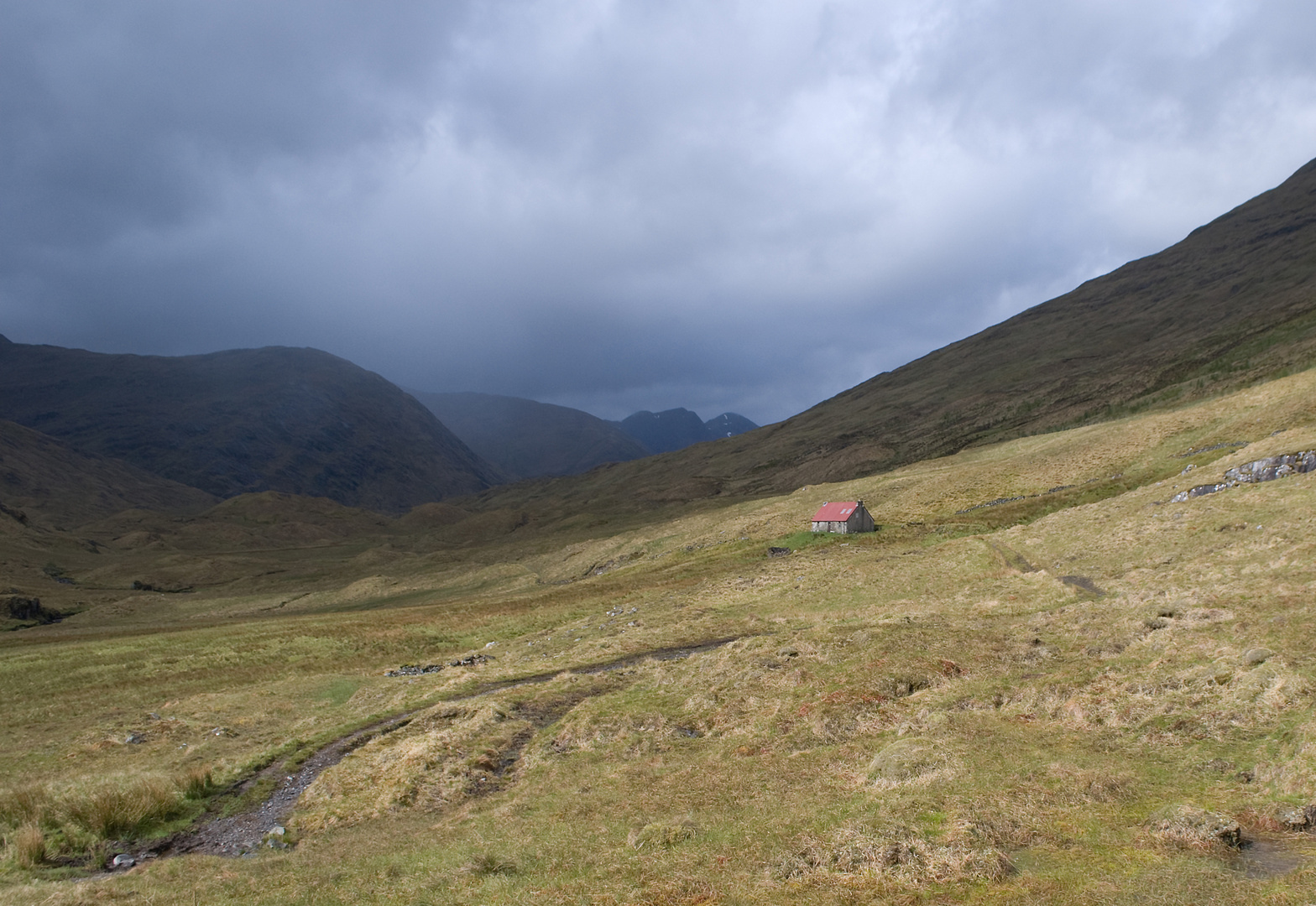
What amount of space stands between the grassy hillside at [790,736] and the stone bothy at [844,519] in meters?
11.4

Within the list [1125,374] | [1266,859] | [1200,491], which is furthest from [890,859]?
[1125,374]

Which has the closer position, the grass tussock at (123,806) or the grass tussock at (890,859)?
the grass tussock at (890,859)

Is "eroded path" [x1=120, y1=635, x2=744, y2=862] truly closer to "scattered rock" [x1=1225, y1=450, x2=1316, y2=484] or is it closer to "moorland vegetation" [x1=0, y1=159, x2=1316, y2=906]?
"moorland vegetation" [x1=0, y1=159, x2=1316, y2=906]

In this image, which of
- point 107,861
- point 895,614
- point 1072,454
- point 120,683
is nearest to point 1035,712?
point 895,614

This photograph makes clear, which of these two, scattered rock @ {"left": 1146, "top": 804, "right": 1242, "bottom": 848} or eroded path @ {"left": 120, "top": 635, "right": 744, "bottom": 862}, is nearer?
scattered rock @ {"left": 1146, "top": 804, "right": 1242, "bottom": 848}

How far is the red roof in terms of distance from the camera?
70312 millimetres

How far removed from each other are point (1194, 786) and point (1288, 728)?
134 inches

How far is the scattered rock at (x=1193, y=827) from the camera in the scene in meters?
11.6

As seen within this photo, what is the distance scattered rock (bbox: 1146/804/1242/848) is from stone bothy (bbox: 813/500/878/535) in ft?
189

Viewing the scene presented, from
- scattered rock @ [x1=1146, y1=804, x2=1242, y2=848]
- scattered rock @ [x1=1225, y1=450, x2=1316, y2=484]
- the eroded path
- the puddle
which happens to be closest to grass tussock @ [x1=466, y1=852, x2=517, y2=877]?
the eroded path

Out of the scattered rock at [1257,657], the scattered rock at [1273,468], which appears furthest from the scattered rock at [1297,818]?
the scattered rock at [1273,468]

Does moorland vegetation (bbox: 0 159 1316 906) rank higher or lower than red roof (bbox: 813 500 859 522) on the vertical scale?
lower

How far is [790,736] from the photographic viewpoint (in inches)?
867

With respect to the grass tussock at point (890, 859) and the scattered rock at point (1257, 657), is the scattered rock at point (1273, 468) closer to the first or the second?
the scattered rock at point (1257, 657)
